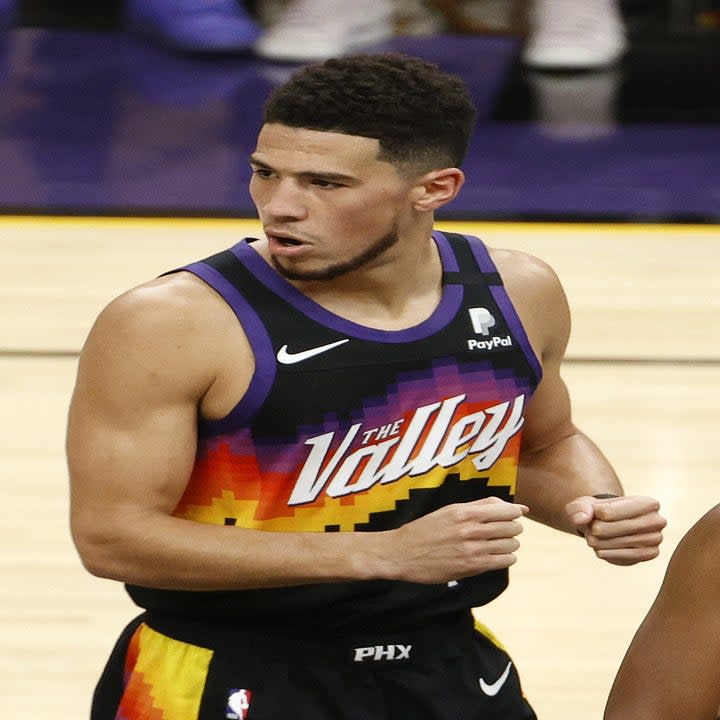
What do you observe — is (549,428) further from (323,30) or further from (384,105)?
(323,30)

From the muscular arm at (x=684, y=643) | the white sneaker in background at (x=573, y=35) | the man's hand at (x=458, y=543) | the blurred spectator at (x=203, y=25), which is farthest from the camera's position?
the blurred spectator at (x=203, y=25)

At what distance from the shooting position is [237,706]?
2.35 metres

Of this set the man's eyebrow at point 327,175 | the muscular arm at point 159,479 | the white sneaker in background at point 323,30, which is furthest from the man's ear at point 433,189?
the white sneaker in background at point 323,30

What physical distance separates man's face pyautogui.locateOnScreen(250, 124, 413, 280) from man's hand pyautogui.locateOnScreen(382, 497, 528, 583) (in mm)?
359

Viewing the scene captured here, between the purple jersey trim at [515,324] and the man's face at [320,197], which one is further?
the purple jersey trim at [515,324]

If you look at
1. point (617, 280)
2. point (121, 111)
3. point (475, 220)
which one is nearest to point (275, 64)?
point (121, 111)

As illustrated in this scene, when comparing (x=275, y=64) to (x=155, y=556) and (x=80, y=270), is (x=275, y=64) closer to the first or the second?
(x=80, y=270)

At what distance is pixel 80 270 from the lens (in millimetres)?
5410

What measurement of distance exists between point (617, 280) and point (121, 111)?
8.14ft

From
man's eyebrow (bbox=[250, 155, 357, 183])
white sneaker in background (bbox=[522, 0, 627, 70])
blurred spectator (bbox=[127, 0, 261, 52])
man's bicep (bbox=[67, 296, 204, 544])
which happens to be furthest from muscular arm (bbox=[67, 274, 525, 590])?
blurred spectator (bbox=[127, 0, 261, 52])

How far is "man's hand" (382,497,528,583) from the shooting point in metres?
2.11

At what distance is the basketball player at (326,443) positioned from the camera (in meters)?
2.19

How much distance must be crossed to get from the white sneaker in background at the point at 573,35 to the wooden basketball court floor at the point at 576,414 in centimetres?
171

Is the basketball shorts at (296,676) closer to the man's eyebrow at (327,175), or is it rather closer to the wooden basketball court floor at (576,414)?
the man's eyebrow at (327,175)
